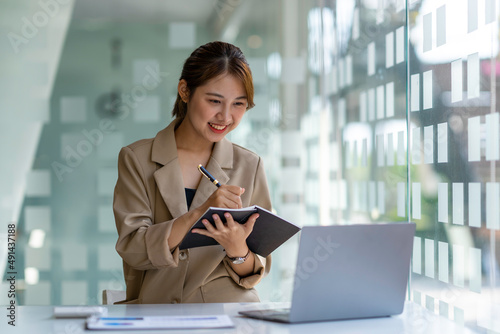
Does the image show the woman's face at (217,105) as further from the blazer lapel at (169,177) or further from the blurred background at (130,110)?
the blurred background at (130,110)

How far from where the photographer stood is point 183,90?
2.02 meters

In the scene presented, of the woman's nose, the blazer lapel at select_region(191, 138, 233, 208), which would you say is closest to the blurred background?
the blazer lapel at select_region(191, 138, 233, 208)

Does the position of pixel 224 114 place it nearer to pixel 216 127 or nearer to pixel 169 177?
pixel 216 127

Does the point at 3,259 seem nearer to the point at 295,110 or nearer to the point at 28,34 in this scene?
the point at 28,34

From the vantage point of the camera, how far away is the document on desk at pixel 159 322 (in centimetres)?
128

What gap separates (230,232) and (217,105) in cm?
47

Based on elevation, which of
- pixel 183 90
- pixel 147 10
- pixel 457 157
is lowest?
pixel 457 157

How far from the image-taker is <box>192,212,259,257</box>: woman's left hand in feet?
5.29

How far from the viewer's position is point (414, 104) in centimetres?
211

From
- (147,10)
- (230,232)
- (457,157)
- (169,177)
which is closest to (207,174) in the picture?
(169,177)

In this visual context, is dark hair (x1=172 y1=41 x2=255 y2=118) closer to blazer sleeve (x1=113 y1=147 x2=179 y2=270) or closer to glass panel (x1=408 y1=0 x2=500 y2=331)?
blazer sleeve (x1=113 y1=147 x2=179 y2=270)

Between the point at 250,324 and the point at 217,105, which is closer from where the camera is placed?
the point at 250,324

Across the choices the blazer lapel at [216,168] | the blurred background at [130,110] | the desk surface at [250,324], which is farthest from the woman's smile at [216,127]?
the blurred background at [130,110]

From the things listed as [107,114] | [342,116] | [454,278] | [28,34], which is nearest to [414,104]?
[454,278]
